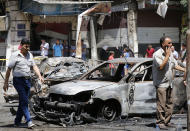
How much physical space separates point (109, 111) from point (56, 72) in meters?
3.76

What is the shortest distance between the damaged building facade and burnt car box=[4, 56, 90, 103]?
9.46m

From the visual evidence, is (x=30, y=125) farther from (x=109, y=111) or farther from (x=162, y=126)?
(x=162, y=126)

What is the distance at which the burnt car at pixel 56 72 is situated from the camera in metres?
11.5

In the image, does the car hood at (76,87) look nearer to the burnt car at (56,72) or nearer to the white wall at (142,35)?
the burnt car at (56,72)

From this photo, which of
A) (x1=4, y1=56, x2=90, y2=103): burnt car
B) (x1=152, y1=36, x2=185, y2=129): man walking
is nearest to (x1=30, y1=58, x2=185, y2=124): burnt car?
(x1=152, y1=36, x2=185, y2=129): man walking

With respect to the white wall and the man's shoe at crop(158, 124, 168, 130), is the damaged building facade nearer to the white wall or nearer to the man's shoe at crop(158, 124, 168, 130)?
the white wall

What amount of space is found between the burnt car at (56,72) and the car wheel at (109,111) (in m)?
2.85

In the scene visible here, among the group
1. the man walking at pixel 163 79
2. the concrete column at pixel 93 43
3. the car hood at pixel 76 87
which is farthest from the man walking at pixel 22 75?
the concrete column at pixel 93 43

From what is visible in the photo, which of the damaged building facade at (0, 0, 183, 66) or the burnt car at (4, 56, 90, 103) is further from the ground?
the damaged building facade at (0, 0, 183, 66)

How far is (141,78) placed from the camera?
9.42 meters

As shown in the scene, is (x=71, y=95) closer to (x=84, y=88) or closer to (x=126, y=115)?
(x=84, y=88)

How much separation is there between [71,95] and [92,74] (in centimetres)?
162

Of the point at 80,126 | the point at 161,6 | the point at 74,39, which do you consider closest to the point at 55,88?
the point at 80,126

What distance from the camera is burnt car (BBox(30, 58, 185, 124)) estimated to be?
8375 mm
